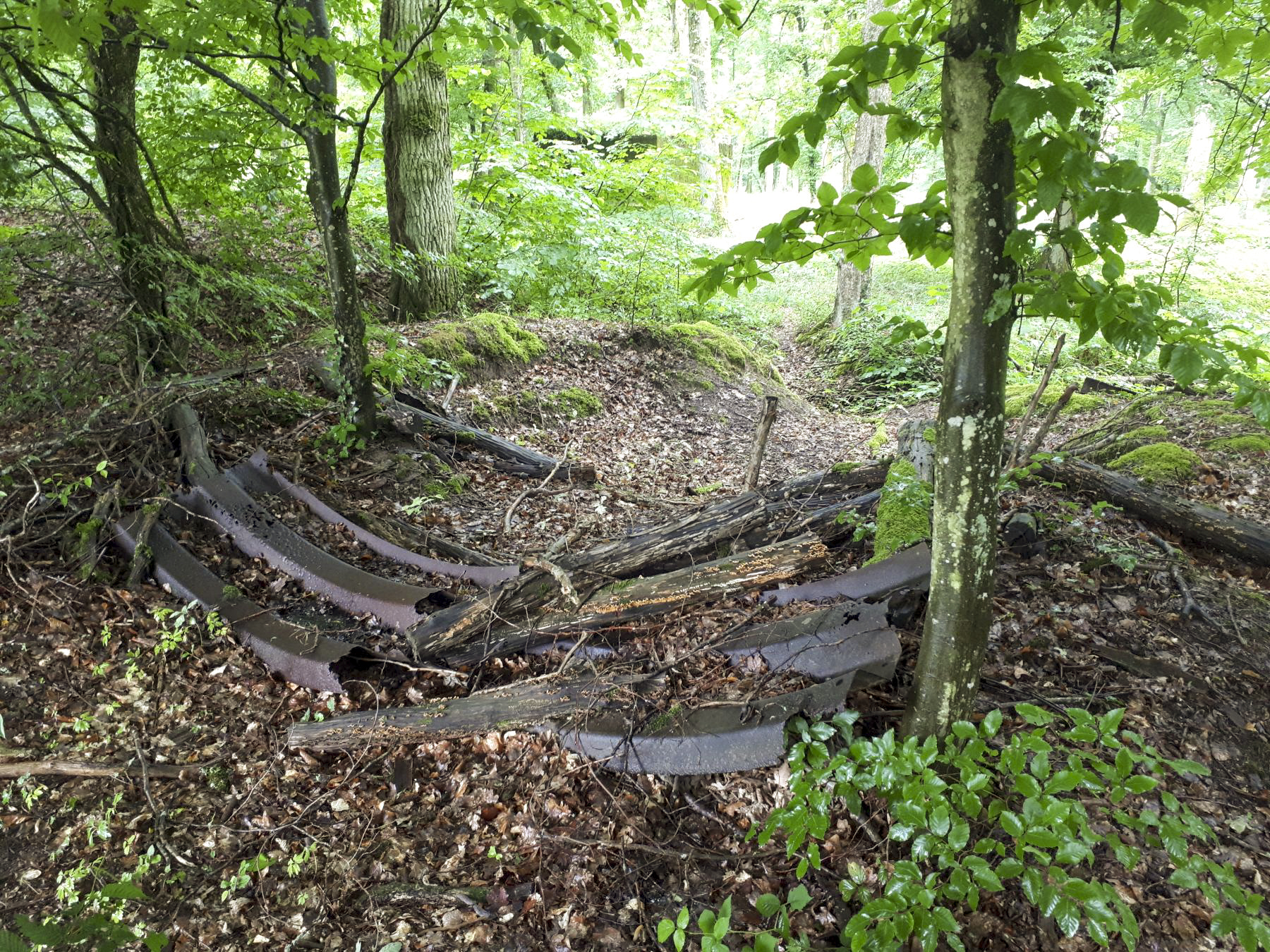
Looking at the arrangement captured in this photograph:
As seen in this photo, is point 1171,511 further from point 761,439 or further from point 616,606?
point 616,606

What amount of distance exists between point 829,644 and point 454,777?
1883 mm

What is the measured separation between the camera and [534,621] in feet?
→ 11.8

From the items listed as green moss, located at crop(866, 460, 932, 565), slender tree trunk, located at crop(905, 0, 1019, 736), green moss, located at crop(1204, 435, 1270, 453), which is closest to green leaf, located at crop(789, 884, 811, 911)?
slender tree trunk, located at crop(905, 0, 1019, 736)

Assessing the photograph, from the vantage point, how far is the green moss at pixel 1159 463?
16.0 feet

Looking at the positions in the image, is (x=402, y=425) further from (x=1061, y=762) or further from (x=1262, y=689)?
(x=1262, y=689)

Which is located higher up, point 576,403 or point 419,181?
point 419,181

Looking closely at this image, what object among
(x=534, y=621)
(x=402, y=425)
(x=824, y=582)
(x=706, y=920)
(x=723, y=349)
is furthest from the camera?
(x=723, y=349)

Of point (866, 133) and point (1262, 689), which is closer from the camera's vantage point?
point (1262, 689)

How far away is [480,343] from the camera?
7.61m

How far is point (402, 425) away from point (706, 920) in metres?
4.67

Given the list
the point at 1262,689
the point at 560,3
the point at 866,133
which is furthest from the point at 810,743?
the point at 866,133

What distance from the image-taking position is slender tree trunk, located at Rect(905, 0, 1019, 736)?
1.78 metres

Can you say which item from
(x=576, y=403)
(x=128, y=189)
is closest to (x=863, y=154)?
(x=576, y=403)

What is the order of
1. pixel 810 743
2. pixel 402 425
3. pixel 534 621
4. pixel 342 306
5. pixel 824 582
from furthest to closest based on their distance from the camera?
pixel 402 425
pixel 342 306
pixel 534 621
pixel 824 582
pixel 810 743
